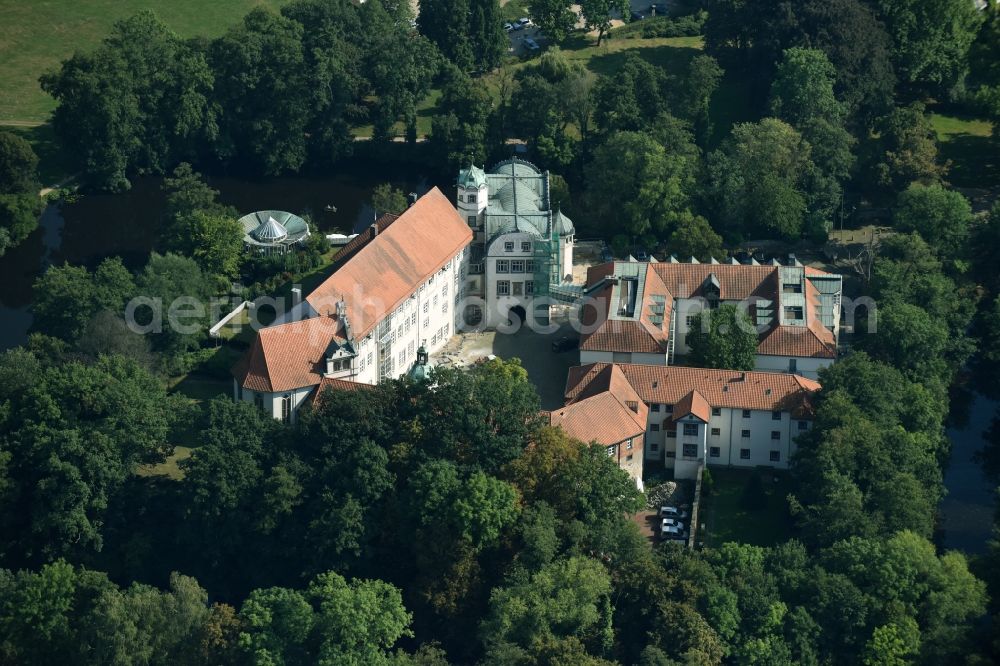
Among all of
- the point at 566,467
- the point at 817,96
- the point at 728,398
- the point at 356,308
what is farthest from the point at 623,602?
the point at 817,96

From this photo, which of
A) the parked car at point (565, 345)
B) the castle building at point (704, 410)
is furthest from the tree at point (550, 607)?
the parked car at point (565, 345)

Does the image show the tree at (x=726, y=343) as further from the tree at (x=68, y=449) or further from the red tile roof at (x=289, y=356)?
the tree at (x=68, y=449)

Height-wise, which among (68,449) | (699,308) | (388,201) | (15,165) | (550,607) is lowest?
(550,607)

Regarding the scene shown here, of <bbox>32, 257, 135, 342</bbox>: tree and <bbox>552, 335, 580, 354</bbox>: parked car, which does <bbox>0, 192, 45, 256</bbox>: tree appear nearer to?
<bbox>32, 257, 135, 342</bbox>: tree

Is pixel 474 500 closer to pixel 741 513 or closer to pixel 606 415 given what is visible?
pixel 606 415

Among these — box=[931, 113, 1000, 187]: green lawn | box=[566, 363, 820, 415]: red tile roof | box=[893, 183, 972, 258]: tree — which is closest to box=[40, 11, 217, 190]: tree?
box=[566, 363, 820, 415]: red tile roof

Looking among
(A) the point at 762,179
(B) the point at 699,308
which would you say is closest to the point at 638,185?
(A) the point at 762,179

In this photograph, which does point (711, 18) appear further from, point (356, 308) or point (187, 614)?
point (187, 614)

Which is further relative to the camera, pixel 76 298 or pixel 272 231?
pixel 272 231
